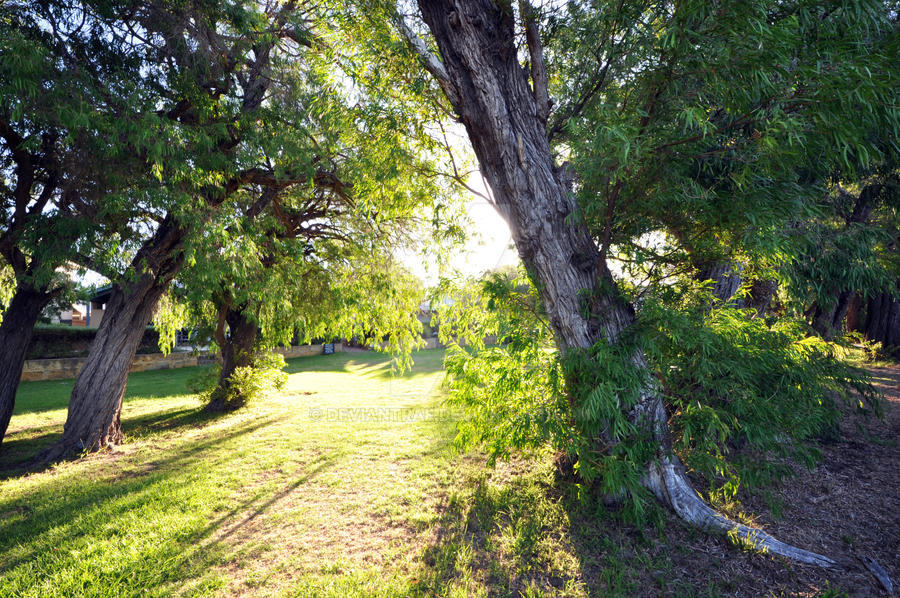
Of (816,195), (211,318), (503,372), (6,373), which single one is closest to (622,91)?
(816,195)

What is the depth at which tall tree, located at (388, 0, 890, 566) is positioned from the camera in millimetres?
1932

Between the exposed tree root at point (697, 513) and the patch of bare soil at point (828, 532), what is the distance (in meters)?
0.10

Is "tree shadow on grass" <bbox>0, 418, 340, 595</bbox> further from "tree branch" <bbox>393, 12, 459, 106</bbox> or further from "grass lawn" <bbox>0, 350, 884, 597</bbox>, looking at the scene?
"tree branch" <bbox>393, 12, 459, 106</bbox>

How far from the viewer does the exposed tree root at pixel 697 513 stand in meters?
2.78

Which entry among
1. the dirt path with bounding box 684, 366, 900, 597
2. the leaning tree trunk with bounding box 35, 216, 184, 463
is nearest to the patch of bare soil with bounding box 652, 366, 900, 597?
the dirt path with bounding box 684, 366, 900, 597

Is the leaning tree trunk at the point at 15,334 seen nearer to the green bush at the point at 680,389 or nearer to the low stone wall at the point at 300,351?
the green bush at the point at 680,389

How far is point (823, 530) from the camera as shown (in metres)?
3.17

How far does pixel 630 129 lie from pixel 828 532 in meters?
3.92

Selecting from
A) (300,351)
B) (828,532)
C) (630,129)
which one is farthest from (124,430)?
(300,351)

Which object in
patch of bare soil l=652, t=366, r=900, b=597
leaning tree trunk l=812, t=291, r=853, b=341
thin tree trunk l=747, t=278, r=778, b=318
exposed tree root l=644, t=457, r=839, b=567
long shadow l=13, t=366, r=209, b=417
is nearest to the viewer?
patch of bare soil l=652, t=366, r=900, b=597

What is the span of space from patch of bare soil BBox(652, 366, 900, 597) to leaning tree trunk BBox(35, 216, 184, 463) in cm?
744

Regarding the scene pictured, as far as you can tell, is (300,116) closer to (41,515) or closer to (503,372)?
(503,372)

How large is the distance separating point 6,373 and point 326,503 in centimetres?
556

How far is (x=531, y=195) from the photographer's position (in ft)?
10.6
